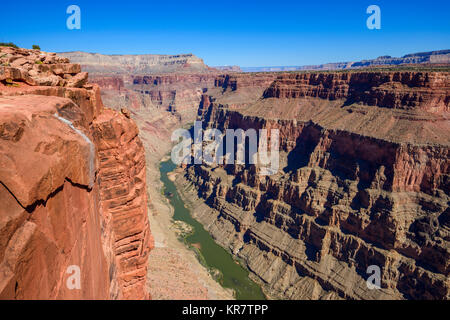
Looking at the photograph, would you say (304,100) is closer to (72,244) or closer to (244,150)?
(244,150)

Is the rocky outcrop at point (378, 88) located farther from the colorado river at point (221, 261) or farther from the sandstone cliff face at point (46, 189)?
the sandstone cliff face at point (46, 189)

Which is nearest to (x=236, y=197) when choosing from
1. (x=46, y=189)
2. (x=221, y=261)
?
(x=221, y=261)

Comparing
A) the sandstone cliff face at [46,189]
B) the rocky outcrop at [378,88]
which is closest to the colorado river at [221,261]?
the sandstone cliff face at [46,189]

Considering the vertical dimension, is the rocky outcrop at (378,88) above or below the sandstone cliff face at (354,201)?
above

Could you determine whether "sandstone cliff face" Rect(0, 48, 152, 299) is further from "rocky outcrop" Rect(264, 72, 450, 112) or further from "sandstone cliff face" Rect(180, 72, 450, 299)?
"rocky outcrop" Rect(264, 72, 450, 112)

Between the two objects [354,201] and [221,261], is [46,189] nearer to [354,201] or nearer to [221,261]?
[354,201]

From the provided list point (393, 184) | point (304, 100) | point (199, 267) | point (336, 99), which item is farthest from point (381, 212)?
point (304, 100)
